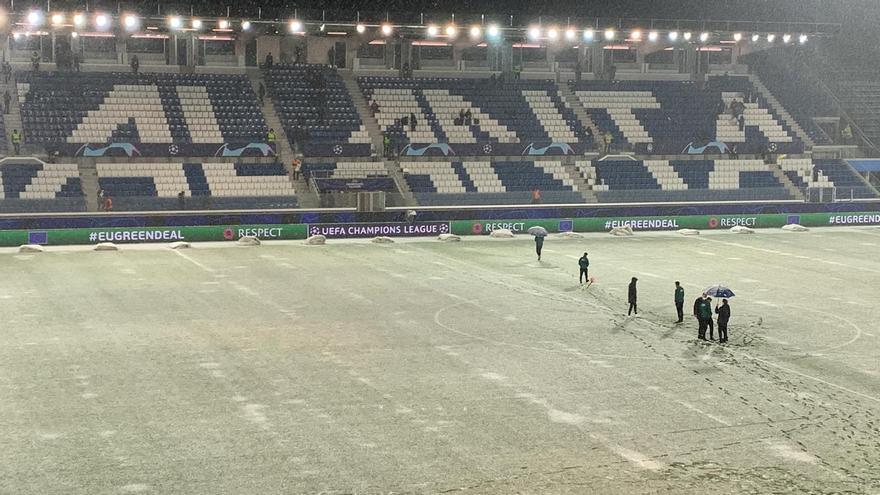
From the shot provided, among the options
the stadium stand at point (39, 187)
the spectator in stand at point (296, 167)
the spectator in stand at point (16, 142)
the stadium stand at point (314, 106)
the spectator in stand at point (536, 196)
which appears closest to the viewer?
the stadium stand at point (39, 187)

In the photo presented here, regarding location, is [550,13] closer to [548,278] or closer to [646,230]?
[646,230]

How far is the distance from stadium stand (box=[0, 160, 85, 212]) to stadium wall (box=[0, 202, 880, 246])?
2059mm

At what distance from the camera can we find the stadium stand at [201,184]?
57938 mm

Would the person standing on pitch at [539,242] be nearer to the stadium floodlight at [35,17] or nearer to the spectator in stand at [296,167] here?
the spectator in stand at [296,167]

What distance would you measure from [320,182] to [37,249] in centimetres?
1860

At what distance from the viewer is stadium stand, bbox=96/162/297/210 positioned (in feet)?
190

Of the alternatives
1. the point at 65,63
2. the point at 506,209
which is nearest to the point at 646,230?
the point at 506,209

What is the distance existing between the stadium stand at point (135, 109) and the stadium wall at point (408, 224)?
1258 cm

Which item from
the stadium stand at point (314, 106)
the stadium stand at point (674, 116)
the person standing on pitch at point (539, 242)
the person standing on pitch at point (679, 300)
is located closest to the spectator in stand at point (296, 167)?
the stadium stand at point (314, 106)

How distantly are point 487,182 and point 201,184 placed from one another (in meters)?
18.0

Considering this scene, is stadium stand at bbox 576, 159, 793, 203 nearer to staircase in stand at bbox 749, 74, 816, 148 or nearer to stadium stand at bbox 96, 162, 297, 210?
staircase in stand at bbox 749, 74, 816, 148

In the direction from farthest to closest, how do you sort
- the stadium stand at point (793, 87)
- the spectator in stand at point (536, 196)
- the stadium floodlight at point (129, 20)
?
1. the stadium stand at point (793, 87)
2. the spectator in stand at point (536, 196)
3. the stadium floodlight at point (129, 20)


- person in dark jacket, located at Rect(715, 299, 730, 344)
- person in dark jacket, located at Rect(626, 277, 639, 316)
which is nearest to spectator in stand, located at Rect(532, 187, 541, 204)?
person in dark jacket, located at Rect(626, 277, 639, 316)

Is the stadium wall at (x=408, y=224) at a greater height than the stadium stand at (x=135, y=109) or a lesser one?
lesser
